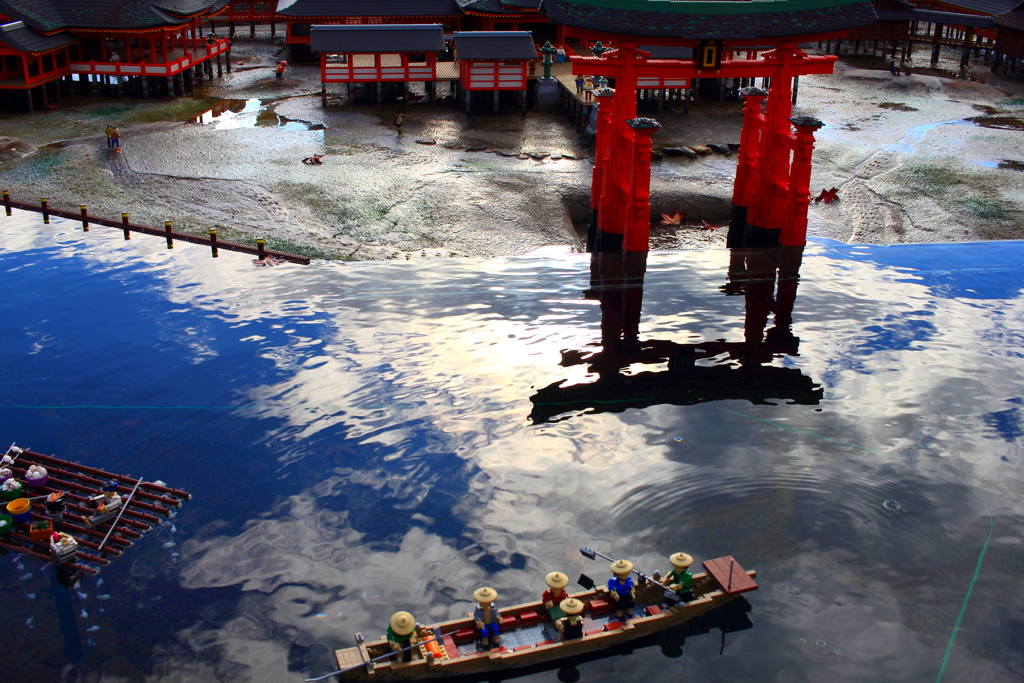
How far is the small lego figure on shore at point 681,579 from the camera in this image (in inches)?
375

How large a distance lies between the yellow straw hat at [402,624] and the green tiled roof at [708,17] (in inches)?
526

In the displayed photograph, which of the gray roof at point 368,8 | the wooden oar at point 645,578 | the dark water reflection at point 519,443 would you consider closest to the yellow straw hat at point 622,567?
the wooden oar at point 645,578

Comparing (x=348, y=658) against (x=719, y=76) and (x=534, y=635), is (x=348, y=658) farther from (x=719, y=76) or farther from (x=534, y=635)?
(x=719, y=76)

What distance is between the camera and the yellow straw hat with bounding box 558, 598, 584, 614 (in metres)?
9.01

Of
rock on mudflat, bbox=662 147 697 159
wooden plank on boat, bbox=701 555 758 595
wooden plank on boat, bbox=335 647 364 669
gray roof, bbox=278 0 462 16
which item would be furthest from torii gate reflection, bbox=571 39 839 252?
gray roof, bbox=278 0 462 16

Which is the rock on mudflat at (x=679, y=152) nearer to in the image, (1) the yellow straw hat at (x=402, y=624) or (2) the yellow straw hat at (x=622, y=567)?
(2) the yellow straw hat at (x=622, y=567)

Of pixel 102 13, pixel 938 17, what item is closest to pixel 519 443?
pixel 102 13

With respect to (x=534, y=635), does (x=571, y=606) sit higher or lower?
higher

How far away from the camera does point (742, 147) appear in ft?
72.3

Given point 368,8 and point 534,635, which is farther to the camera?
point 368,8

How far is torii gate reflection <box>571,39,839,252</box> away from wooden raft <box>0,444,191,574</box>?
12.3m

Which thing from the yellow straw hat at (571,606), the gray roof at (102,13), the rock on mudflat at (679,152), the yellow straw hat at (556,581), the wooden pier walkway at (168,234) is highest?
the gray roof at (102,13)

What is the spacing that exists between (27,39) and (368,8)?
16.1 m

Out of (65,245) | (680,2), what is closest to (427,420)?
(680,2)
